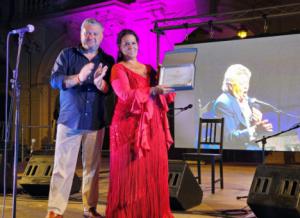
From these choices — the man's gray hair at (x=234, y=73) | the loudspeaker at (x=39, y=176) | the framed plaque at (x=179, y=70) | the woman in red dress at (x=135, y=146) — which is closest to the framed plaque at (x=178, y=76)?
the framed plaque at (x=179, y=70)

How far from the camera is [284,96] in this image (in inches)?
264

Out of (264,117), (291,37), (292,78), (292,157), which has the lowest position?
(292,157)

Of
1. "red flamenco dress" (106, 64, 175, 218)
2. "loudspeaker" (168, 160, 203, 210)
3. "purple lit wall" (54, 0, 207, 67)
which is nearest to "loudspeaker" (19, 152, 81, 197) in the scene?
"loudspeaker" (168, 160, 203, 210)

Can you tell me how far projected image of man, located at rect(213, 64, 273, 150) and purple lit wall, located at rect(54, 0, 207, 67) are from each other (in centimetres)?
184

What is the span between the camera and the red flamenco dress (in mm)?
2715

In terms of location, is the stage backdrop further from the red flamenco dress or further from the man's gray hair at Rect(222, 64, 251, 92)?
the red flamenco dress

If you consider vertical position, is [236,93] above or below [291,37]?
below

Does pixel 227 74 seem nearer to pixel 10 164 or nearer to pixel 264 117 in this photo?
pixel 264 117

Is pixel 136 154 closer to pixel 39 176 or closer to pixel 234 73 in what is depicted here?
pixel 39 176

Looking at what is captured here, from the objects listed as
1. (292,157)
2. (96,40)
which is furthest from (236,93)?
(96,40)

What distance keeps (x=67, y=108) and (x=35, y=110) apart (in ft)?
27.6

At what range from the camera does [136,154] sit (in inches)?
108

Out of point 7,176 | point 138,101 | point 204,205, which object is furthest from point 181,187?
point 7,176

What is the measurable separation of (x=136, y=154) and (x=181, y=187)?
3.40ft
